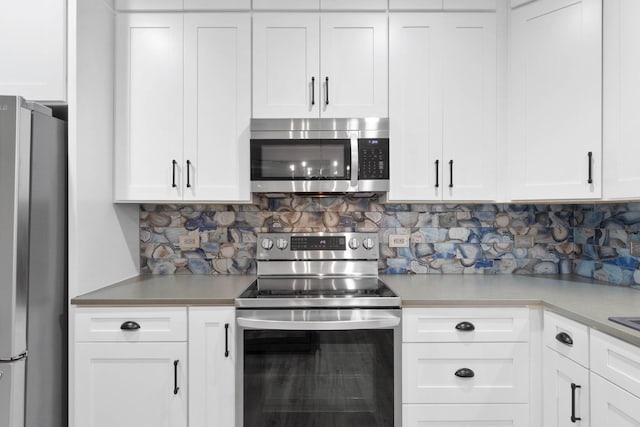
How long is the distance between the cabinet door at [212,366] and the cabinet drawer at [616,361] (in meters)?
1.41

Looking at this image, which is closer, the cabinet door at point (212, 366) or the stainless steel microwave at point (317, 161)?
the cabinet door at point (212, 366)

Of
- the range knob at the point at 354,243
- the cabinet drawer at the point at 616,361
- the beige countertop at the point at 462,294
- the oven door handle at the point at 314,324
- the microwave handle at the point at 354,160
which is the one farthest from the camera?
the range knob at the point at 354,243

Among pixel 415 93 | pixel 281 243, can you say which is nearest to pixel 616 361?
pixel 415 93

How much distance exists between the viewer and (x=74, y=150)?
1.73 metres

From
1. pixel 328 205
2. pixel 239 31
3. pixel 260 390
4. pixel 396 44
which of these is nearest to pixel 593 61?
pixel 396 44

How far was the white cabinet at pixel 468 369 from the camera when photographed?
5.58 ft

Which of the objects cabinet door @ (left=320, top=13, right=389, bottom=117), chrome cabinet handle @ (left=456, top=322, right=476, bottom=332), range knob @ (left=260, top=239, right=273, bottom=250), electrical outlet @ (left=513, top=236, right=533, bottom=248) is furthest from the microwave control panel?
electrical outlet @ (left=513, top=236, right=533, bottom=248)

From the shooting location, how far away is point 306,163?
6.64ft

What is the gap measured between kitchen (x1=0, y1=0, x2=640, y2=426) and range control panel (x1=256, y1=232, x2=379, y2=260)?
0.28 feet

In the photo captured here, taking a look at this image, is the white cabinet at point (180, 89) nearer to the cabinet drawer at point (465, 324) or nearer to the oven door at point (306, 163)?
the oven door at point (306, 163)

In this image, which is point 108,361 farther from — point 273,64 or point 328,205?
point 273,64

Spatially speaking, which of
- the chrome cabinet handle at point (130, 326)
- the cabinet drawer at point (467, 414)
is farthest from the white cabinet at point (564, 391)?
the chrome cabinet handle at point (130, 326)

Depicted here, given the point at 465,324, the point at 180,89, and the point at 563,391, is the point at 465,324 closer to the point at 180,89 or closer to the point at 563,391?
the point at 563,391

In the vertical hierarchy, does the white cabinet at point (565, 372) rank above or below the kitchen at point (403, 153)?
below
